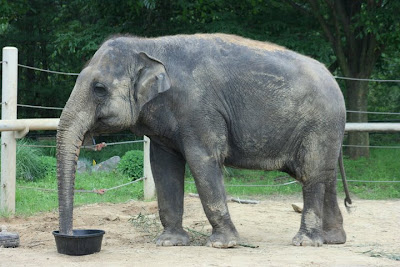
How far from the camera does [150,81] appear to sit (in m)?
6.73

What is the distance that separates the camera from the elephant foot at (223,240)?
6828mm

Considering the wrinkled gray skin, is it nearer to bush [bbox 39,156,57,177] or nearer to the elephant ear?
the elephant ear

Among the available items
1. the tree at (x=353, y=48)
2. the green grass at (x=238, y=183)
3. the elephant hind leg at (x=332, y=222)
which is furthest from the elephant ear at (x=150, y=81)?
the tree at (x=353, y=48)

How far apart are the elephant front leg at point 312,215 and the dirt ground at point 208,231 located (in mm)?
180

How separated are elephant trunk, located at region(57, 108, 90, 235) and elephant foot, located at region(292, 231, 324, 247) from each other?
2222mm

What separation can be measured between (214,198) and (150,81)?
122 centimetres

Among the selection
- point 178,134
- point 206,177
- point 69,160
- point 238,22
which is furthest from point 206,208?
point 238,22

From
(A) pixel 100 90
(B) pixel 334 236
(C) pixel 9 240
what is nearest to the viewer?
(A) pixel 100 90

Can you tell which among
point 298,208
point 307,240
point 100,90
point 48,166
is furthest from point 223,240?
point 48,166

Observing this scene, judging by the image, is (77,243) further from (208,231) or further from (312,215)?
(312,215)

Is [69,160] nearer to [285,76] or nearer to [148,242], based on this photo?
[148,242]

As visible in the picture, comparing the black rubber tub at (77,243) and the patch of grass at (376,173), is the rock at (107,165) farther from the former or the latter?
the black rubber tub at (77,243)

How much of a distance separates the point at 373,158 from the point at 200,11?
4531 mm

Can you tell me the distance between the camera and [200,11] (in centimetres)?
1493
